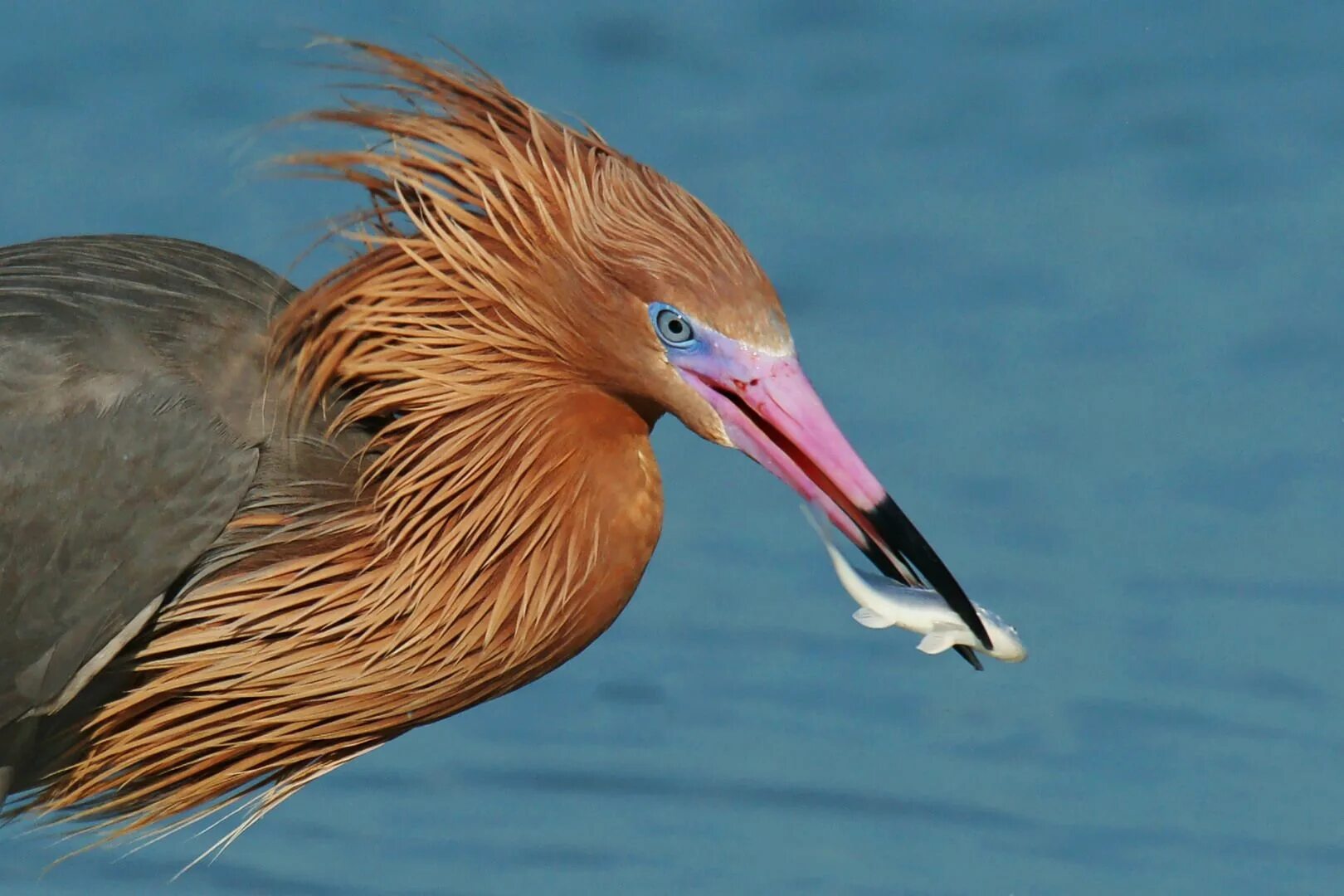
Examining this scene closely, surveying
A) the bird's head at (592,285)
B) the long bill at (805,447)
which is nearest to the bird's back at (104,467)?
the bird's head at (592,285)

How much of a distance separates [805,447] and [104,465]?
1384 millimetres

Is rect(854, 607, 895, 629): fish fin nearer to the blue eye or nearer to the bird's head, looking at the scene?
the bird's head

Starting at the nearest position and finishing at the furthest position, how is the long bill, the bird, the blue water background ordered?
the long bill
the bird
the blue water background

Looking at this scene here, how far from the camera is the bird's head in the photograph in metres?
4.96

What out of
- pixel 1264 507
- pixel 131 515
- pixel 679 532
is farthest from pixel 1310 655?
pixel 131 515

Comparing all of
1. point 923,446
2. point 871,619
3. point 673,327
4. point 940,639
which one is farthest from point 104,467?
point 923,446

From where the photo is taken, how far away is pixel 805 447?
495cm

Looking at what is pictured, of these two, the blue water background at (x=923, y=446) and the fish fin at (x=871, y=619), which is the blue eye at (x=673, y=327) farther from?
the blue water background at (x=923, y=446)

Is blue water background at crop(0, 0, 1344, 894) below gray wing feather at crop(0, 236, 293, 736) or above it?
above

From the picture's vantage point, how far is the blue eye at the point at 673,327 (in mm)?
4965

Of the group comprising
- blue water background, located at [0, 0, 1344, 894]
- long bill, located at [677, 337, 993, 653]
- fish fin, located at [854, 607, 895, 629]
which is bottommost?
fish fin, located at [854, 607, 895, 629]

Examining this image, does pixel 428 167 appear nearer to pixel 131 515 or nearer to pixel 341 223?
pixel 341 223

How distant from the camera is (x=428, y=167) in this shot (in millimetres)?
5246

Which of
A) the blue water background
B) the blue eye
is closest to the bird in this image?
the blue eye
